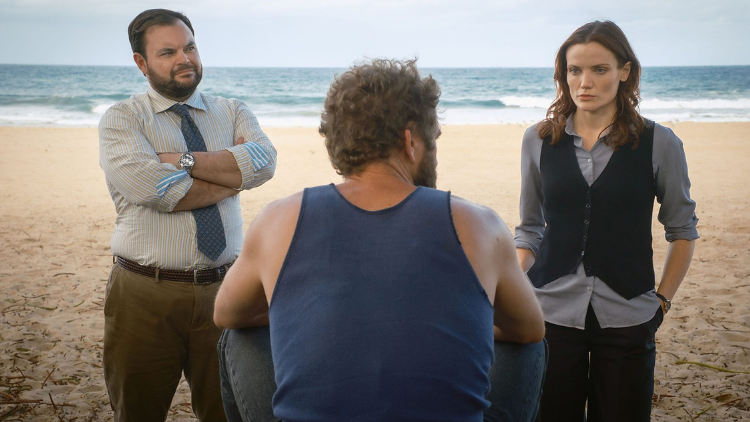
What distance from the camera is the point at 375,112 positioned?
1.73 m

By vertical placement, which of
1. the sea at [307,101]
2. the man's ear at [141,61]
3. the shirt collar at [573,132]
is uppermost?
the man's ear at [141,61]

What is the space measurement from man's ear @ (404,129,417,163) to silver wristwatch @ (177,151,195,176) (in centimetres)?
154

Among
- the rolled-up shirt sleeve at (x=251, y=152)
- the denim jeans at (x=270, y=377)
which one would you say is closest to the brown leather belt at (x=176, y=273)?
the rolled-up shirt sleeve at (x=251, y=152)

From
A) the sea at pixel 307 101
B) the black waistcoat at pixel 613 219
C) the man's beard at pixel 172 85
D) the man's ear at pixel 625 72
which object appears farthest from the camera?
the sea at pixel 307 101

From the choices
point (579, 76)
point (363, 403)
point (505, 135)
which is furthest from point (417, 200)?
point (505, 135)

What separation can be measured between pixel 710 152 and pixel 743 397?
1310cm

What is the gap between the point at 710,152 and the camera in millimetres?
15289

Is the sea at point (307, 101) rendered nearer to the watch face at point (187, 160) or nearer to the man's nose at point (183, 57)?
the man's nose at point (183, 57)

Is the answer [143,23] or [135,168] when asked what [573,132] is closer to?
[135,168]

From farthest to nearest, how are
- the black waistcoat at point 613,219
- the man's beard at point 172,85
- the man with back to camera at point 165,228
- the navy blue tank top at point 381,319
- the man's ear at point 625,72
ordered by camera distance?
the man's beard at point 172,85 → the man with back to camera at point 165,228 → the man's ear at point 625,72 → the black waistcoat at point 613,219 → the navy blue tank top at point 381,319

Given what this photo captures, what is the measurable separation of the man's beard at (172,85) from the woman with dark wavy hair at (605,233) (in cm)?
177

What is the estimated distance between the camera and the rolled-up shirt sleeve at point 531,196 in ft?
9.23

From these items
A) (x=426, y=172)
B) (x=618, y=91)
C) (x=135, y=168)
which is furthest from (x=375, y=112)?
(x=135, y=168)

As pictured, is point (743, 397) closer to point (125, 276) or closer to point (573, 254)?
point (573, 254)
